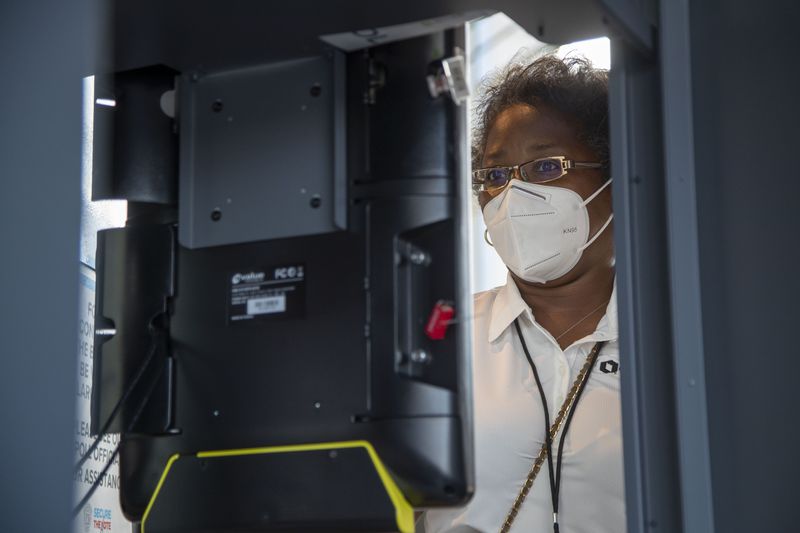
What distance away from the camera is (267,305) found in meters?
1.60

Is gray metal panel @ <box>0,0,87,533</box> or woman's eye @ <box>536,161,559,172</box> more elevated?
woman's eye @ <box>536,161,559,172</box>

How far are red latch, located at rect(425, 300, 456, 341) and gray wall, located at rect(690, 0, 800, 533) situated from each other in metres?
0.43

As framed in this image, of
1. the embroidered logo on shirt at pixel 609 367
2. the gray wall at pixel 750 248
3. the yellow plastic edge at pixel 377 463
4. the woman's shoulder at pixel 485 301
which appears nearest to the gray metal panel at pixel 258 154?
the yellow plastic edge at pixel 377 463

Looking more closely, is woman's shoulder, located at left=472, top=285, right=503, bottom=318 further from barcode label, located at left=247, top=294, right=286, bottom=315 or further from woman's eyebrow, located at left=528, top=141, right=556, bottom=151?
barcode label, located at left=247, top=294, right=286, bottom=315

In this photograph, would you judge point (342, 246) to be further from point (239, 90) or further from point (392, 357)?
point (239, 90)

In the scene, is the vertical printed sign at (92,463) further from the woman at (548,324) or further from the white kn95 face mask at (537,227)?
the white kn95 face mask at (537,227)

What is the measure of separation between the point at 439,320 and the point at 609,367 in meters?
1.02

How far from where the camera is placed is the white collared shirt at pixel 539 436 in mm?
2281

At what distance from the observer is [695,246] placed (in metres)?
1.66

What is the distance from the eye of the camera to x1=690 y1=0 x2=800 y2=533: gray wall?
1595 millimetres

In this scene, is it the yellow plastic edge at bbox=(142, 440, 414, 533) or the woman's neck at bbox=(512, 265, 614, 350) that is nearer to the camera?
the yellow plastic edge at bbox=(142, 440, 414, 533)

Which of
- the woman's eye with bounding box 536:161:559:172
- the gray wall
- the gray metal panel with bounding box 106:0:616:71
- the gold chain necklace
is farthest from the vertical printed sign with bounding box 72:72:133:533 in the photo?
the woman's eye with bounding box 536:161:559:172

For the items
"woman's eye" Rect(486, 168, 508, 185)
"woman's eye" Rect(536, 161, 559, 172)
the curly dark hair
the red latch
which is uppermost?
the curly dark hair

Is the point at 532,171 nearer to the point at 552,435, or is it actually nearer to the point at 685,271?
the point at 552,435
